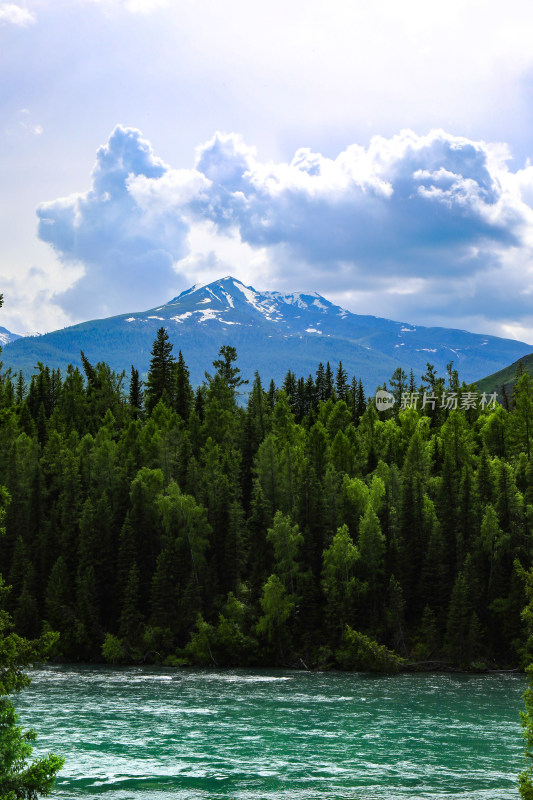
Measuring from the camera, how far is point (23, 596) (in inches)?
3969

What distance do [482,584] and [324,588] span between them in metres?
18.1

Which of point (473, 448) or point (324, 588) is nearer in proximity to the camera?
point (324, 588)

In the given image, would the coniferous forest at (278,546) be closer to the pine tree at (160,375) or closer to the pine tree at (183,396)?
the pine tree at (183,396)

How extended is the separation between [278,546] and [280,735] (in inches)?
1615

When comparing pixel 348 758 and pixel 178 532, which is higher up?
pixel 178 532

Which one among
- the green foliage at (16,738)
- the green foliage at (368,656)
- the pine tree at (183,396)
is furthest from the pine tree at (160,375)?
the green foliage at (16,738)

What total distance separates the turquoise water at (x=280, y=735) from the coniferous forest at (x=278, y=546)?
10.0m

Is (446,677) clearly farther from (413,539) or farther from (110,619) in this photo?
(110,619)

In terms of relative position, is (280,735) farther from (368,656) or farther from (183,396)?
(183,396)

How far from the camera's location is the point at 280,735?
56375 mm

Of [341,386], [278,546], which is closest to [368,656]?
[278,546]

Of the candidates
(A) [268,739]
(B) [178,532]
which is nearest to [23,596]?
(B) [178,532]

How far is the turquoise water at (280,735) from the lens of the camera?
44.4m

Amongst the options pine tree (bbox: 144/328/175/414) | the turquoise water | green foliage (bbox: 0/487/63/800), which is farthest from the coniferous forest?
green foliage (bbox: 0/487/63/800)
